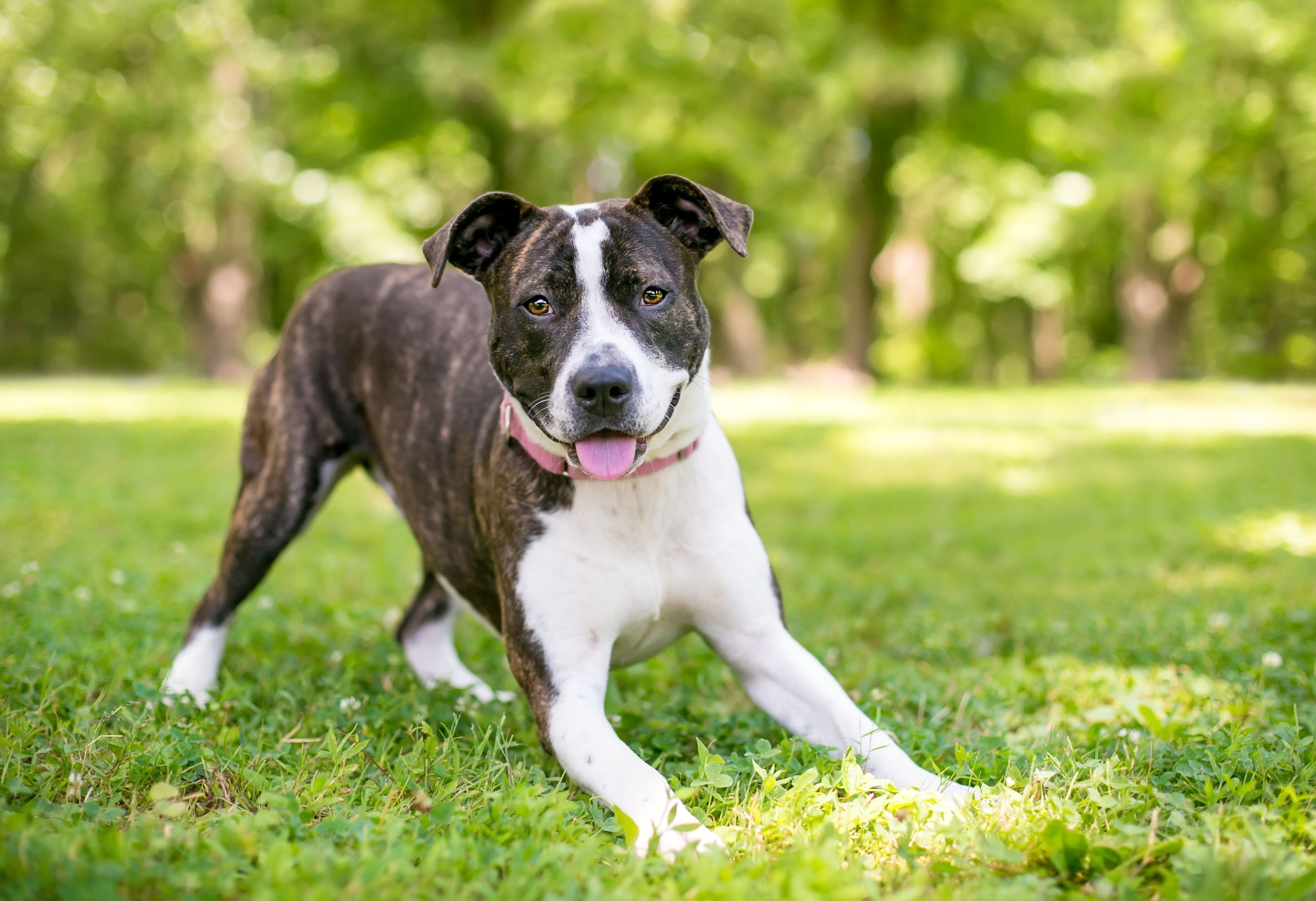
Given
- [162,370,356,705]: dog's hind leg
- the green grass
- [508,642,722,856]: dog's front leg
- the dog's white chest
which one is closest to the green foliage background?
the green grass

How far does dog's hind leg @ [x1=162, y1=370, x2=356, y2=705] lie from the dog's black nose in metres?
1.77

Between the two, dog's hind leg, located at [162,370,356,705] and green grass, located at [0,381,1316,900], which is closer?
green grass, located at [0,381,1316,900]

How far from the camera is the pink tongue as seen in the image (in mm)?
3010

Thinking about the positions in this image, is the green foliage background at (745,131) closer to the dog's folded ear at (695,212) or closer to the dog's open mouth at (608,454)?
the dog's folded ear at (695,212)

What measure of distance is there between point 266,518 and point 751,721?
81.0 inches

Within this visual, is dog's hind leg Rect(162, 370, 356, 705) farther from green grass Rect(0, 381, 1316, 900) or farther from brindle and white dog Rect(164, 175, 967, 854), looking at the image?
green grass Rect(0, 381, 1316, 900)

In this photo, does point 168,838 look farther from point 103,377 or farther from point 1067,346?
→ point 1067,346

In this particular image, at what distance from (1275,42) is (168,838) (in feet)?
81.8

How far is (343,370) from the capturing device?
4.36 m

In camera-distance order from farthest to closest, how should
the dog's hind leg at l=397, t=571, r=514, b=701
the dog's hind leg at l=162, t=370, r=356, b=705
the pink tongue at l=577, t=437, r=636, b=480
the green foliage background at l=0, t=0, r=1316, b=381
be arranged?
1. the green foliage background at l=0, t=0, r=1316, b=381
2. the dog's hind leg at l=397, t=571, r=514, b=701
3. the dog's hind leg at l=162, t=370, r=356, b=705
4. the pink tongue at l=577, t=437, r=636, b=480

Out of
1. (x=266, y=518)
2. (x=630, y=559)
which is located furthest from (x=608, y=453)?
(x=266, y=518)

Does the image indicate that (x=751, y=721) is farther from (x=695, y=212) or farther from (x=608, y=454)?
(x=695, y=212)

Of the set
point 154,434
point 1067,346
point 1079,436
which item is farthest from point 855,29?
point 1067,346

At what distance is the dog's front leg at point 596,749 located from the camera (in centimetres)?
256
